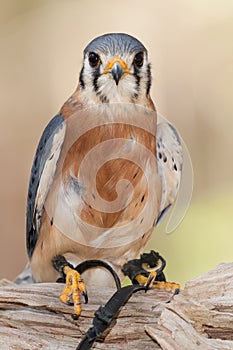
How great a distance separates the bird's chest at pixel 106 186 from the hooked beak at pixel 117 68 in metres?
0.14

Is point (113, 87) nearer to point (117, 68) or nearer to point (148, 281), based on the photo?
→ point (117, 68)

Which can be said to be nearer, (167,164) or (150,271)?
(150,271)

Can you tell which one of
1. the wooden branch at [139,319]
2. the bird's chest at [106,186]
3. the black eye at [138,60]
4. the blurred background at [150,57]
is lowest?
the wooden branch at [139,319]

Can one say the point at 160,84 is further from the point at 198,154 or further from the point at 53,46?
the point at 53,46

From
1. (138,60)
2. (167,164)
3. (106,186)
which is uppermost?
(138,60)

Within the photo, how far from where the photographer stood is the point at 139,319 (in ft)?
4.58

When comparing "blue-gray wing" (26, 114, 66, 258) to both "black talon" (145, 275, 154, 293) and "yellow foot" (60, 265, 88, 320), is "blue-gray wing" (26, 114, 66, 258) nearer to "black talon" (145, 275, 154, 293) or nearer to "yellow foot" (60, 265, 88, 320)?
"yellow foot" (60, 265, 88, 320)

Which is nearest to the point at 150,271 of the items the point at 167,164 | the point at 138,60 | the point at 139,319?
the point at 139,319

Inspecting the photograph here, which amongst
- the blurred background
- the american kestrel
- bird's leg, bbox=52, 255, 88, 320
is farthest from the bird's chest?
the blurred background

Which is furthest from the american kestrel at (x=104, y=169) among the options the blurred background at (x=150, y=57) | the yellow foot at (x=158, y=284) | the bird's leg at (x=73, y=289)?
the blurred background at (x=150, y=57)

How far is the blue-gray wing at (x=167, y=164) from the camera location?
1.79 meters

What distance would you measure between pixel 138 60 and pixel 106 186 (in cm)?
31

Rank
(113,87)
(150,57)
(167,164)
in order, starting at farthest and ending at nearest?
(150,57)
(167,164)
(113,87)

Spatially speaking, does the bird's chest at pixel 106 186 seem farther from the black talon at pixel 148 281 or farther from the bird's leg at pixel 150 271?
the black talon at pixel 148 281
